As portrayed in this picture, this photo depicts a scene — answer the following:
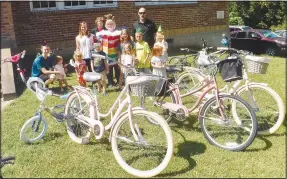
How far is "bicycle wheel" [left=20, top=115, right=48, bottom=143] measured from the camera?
4992mm

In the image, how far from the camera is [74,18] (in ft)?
38.8

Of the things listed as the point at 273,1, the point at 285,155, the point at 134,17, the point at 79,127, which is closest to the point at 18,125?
the point at 79,127

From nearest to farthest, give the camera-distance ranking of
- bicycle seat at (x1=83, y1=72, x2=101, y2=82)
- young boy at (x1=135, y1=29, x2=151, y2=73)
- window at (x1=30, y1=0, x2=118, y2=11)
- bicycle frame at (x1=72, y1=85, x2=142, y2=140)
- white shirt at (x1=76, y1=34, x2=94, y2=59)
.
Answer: bicycle frame at (x1=72, y1=85, x2=142, y2=140) < bicycle seat at (x1=83, y1=72, x2=101, y2=82) < young boy at (x1=135, y1=29, x2=151, y2=73) < white shirt at (x1=76, y1=34, x2=94, y2=59) < window at (x1=30, y1=0, x2=118, y2=11)

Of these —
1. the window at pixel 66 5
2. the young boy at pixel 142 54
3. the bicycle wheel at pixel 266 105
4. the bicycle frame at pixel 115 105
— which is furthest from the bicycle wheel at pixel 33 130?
the window at pixel 66 5

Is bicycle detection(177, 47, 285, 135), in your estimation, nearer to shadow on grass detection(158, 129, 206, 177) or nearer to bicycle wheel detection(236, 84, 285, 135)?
bicycle wheel detection(236, 84, 285, 135)

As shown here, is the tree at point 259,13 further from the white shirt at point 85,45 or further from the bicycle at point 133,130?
the bicycle at point 133,130

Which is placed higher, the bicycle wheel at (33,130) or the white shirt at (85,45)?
the white shirt at (85,45)

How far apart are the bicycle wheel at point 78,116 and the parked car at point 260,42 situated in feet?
45.3

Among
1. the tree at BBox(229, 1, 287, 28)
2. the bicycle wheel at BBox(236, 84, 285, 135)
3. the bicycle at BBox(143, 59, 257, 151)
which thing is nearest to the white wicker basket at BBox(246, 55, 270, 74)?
the bicycle wheel at BBox(236, 84, 285, 135)

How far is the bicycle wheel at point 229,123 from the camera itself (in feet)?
14.9

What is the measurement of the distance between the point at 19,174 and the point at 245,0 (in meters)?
29.1

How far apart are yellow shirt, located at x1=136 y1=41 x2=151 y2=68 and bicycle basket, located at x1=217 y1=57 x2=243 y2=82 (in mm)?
2279

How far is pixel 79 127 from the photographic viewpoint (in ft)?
17.0

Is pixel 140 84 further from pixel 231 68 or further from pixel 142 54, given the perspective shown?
pixel 142 54
